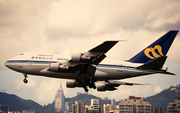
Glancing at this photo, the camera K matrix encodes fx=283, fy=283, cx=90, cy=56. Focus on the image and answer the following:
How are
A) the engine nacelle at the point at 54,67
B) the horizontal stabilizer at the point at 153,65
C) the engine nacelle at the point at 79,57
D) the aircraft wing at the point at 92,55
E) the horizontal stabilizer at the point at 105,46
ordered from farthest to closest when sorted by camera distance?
the horizontal stabilizer at the point at 153,65, the engine nacelle at the point at 54,67, the engine nacelle at the point at 79,57, the aircraft wing at the point at 92,55, the horizontal stabilizer at the point at 105,46

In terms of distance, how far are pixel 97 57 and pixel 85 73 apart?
6.20m

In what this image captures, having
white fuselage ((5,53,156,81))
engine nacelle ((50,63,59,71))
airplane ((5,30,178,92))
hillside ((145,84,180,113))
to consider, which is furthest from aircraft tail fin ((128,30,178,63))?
hillside ((145,84,180,113))

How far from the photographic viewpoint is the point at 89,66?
50781 millimetres

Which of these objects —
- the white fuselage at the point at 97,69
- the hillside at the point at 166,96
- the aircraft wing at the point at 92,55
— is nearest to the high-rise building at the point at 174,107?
the hillside at the point at 166,96

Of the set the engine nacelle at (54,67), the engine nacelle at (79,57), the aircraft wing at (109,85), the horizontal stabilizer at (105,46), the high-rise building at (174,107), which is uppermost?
the horizontal stabilizer at (105,46)

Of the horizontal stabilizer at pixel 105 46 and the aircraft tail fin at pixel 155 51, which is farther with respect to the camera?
the aircraft tail fin at pixel 155 51

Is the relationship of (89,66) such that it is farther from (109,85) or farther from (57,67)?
(109,85)

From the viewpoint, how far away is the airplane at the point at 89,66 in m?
49.7

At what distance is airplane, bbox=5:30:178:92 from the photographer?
163 ft

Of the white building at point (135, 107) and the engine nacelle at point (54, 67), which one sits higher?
the engine nacelle at point (54, 67)

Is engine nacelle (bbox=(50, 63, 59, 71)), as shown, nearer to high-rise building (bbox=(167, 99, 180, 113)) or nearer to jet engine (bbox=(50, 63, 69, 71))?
jet engine (bbox=(50, 63, 69, 71))

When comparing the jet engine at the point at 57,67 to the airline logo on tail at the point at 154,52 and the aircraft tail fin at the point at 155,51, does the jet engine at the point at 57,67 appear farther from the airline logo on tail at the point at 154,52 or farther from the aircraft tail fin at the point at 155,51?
the airline logo on tail at the point at 154,52

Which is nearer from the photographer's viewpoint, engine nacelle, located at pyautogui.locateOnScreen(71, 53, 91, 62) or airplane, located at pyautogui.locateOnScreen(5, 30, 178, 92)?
engine nacelle, located at pyautogui.locateOnScreen(71, 53, 91, 62)

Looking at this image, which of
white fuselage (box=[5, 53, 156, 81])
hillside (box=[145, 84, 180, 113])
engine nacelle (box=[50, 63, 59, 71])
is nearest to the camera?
engine nacelle (box=[50, 63, 59, 71])
